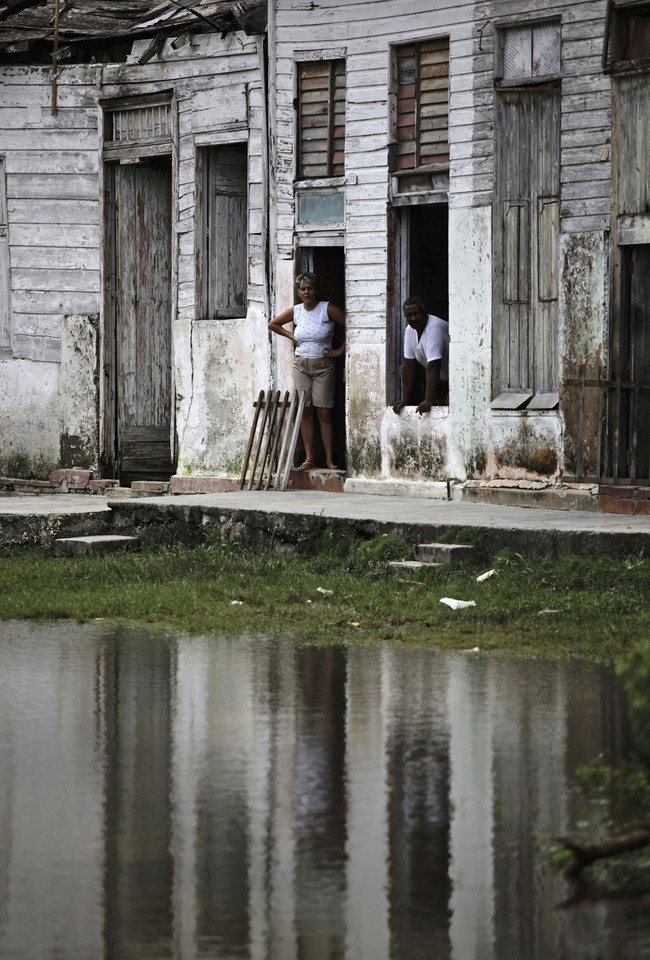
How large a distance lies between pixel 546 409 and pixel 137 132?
589 centimetres

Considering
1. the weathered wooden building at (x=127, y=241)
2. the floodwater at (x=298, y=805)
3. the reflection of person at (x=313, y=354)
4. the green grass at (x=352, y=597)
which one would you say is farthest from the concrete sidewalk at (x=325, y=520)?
the floodwater at (x=298, y=805)

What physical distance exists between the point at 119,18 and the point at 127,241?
2463 mm

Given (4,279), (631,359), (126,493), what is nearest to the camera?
(631,359)

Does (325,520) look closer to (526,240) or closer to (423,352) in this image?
(423,352)

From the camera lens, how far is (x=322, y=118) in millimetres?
15125

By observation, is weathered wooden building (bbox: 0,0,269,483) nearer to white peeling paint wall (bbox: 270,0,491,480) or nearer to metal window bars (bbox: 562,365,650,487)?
white peeling paint wall (bbox: 270,0,491,480)

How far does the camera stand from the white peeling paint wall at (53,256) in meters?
16.9

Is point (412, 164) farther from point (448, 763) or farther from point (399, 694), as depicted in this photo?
point (448, 763)

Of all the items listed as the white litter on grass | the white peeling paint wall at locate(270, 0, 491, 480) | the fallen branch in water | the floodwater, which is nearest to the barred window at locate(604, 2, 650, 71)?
the white peeling paint wall at locate(270, 0, 491, 480)

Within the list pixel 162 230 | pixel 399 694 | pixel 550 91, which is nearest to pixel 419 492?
pixel 550 91

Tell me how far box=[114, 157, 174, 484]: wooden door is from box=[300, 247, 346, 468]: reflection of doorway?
207 cm

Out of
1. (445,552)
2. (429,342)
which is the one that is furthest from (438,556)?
(429,342)

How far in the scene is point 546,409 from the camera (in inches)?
531

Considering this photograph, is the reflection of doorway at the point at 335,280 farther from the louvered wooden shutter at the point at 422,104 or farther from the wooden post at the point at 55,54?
the wooden post at the point at 55,54
